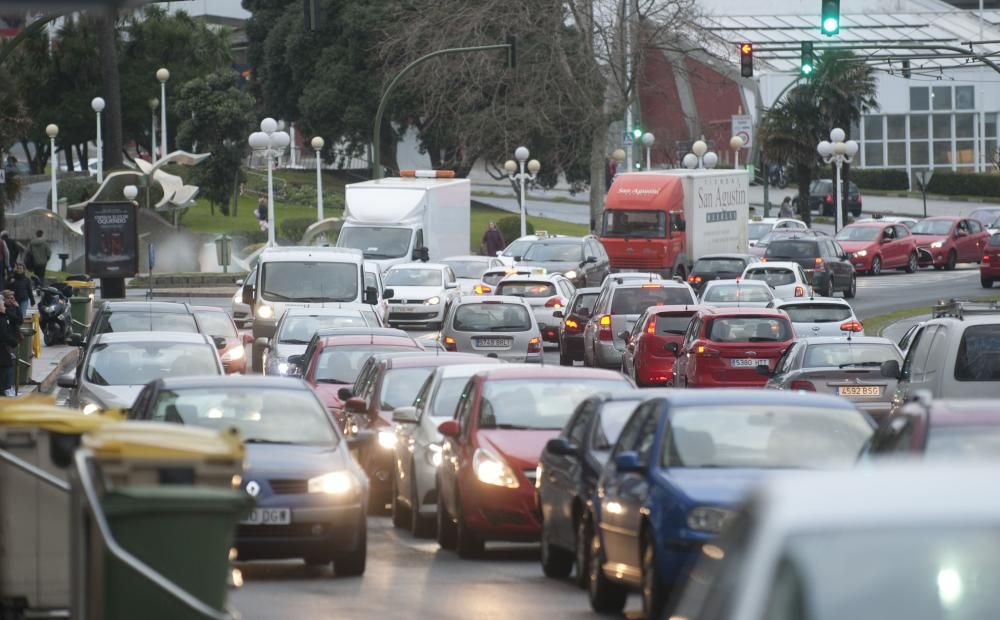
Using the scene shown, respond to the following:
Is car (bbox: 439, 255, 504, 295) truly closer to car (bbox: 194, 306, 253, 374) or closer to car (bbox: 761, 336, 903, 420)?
car (bbox: 194, 306, 253, 374)

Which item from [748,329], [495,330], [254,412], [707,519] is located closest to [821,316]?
[748,329]

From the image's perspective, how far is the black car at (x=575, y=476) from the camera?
12781 millimetres

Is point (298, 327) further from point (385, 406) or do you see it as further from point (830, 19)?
point (830, 19)

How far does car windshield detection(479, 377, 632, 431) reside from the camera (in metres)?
15.3

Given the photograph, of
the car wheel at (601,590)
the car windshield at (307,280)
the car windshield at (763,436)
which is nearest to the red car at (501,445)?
the car wheel at (601,590)

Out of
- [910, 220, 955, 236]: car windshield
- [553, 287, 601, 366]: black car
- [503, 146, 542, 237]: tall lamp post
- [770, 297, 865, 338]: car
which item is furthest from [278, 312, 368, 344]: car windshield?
[910, 220, 955, 236]: car windshield

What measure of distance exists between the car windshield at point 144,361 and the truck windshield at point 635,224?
31.6 metres

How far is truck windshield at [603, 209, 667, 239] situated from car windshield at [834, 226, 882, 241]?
11.9 metres

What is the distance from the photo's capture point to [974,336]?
17.3 m

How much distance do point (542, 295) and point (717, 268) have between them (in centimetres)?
957

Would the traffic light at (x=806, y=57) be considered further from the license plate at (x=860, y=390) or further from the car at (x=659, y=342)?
the license plate at (x=860, y=390)

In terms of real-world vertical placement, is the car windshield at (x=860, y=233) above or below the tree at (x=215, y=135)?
below

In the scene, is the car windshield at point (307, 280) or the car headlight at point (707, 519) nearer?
the car headlight at point (707, 519)

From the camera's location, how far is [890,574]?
442cm
